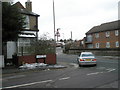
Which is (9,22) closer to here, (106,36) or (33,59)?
(33,59)

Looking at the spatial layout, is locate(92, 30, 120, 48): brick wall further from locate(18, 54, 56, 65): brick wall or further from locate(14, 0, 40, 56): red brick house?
locate(18, 54, 56, 65): brick wall

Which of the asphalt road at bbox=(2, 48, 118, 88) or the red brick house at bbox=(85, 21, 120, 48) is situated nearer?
the asphalt road at bbox=(2, 48, 118, 88)

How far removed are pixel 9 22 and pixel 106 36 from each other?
130 feet

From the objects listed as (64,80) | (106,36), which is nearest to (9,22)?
(64,80)

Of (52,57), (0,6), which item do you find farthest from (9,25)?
(52,57)

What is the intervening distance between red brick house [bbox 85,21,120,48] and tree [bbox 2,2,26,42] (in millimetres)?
35288

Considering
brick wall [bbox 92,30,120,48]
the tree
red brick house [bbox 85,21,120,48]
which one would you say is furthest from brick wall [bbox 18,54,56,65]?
brick wall [bbox 92,30,120,48]

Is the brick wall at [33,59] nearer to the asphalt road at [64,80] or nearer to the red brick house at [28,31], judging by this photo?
the red brick house at [28,31]

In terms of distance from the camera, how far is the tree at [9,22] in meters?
16.5

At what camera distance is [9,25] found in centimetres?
1661

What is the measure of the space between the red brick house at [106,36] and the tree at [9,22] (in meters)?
35.3

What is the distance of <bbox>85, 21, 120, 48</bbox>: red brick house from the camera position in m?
48.1

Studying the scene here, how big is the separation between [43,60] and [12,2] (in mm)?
7298

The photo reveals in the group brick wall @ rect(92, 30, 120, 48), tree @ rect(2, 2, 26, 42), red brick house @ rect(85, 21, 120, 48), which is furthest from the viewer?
brick wall @ rect(92, 30, 120, 48)
